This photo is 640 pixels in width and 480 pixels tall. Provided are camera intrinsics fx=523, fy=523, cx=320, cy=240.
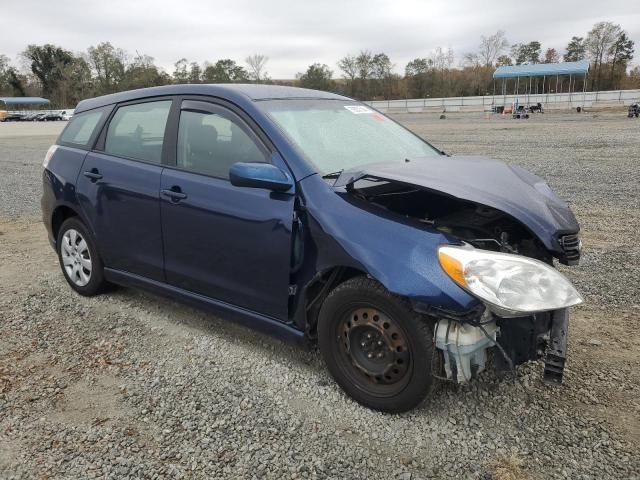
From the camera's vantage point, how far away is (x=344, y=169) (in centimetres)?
321

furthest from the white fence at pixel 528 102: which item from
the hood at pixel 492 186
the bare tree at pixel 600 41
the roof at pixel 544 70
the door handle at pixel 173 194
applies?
the door handle at pixel 173 194

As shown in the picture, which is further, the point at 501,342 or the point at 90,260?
→ the point at 90,260

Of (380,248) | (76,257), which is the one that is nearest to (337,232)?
(380,248)

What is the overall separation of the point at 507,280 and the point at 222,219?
1.73 metres

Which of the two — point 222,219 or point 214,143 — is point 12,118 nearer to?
point 214,143

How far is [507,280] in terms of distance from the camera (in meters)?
2.45

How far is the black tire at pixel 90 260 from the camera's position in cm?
435

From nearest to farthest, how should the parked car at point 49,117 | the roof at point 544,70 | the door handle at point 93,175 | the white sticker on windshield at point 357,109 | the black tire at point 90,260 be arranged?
1. the white sticker on windshield at point 357,109
2. the door handle at point 93,175
3. the black tire at point 90,260
4. the roof at point 544,70
5. the parked car at point 49,117

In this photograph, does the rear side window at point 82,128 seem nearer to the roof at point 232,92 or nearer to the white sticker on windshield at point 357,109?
the roof at point 232,92

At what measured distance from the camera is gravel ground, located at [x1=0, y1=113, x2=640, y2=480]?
2500 mm

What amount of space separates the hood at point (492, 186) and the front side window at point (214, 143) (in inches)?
28.0

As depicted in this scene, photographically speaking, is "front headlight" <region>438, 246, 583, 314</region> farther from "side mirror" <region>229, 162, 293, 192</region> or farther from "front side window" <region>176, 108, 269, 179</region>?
"front side window" <region>176, 108, 269, 179</region>

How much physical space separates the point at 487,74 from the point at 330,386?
86144mm

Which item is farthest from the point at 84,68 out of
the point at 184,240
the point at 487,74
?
the point at 184,240
